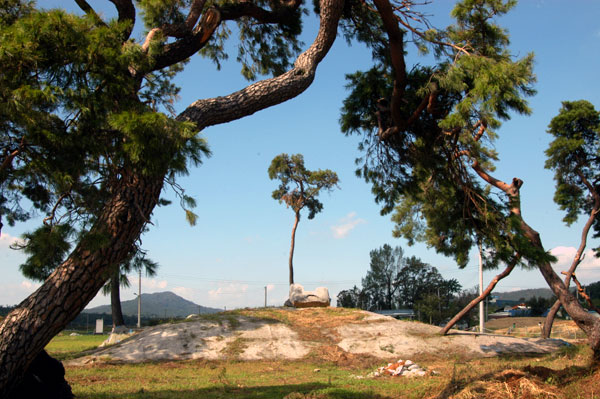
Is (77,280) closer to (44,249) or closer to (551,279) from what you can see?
(44,249)

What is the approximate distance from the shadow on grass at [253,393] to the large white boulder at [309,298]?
36.0 feet

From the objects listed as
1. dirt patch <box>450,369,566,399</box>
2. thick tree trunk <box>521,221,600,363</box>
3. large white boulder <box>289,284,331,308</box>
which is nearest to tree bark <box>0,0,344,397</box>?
dirt patch <box>450,369,566,399</box>

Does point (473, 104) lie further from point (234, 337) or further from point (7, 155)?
point (234, 337)

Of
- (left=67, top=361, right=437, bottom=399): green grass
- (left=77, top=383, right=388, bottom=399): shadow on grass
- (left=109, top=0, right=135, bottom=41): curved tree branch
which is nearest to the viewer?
(left=109, top=0, right=135, bottom=41): curved tree branch

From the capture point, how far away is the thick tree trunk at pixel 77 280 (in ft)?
14.0

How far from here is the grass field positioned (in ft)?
16.2

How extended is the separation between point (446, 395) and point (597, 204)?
15.7 m

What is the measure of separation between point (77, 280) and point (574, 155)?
18.8 m

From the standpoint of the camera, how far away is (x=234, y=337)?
1394cm

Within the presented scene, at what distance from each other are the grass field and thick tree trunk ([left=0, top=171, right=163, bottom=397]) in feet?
9.43

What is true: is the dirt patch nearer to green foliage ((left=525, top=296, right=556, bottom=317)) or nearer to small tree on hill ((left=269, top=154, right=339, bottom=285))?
small tree on hill ((left=269, top=154, right=339, bottom=285))

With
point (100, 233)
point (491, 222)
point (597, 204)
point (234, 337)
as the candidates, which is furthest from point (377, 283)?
point (100, 233)

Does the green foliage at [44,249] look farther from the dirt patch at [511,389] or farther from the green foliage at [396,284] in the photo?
the green foliage at [396,284]

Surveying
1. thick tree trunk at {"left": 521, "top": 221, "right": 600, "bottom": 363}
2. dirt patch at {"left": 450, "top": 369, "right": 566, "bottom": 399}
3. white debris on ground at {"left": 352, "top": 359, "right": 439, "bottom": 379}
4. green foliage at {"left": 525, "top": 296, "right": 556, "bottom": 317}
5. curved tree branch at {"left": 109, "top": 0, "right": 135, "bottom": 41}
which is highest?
curved tree branch at {"left": 109, "top": 0, "right": 135, "bottom": 41}
